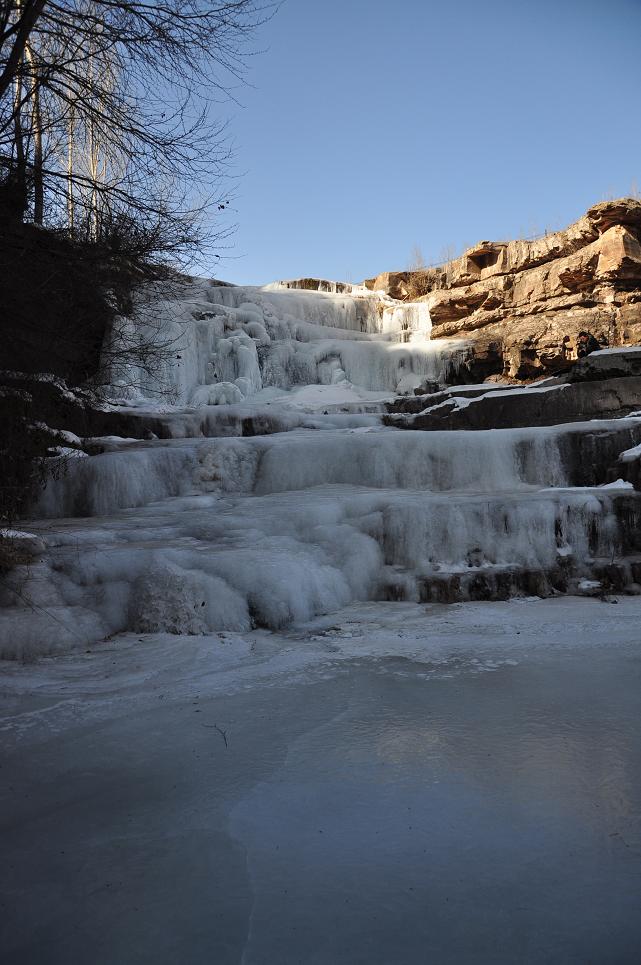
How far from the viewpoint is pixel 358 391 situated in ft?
49.3

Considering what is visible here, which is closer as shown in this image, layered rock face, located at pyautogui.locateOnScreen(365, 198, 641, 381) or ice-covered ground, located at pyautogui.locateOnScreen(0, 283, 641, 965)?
ice-covered ground, located at pyautogui.locateOnScreen(0, 283, 641, 965)

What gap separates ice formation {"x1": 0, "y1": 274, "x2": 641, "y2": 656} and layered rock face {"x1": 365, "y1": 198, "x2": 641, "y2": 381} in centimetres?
492

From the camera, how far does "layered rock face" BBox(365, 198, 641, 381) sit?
1328 cm

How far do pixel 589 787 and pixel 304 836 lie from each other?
92cm

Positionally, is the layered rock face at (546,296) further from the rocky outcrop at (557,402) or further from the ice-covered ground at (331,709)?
the ice-covered ground at (331,709)

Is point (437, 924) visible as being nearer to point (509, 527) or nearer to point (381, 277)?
point (509, 527)

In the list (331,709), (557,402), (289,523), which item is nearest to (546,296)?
(557,402)

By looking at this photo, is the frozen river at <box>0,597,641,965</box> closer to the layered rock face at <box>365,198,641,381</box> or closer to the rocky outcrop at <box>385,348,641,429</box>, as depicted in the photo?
the rocky outcrop at <box>385,348,641,429</box>

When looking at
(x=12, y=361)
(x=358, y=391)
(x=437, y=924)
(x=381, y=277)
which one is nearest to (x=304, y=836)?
(x=437, y=924)

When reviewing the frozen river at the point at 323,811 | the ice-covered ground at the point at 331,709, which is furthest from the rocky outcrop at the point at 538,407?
the frozen river at the point at 323,811

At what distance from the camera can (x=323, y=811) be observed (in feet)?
6.63

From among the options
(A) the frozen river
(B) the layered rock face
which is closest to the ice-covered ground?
(A) the frozen river

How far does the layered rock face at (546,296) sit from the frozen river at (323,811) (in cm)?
1095

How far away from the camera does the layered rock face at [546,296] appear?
1328 centimetres
